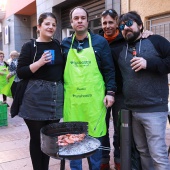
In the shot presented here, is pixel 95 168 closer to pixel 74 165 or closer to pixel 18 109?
pixel 74 165

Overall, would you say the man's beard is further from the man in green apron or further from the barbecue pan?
the barbecue pan

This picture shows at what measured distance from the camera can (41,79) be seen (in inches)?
107

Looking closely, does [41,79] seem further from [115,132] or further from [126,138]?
[115,132]

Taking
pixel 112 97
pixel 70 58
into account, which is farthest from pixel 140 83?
pixel 70 58

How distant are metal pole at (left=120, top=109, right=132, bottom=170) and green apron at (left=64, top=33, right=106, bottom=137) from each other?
0.75 ft

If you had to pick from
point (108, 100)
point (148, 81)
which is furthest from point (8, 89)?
point (148, 81)

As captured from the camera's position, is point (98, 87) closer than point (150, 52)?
No

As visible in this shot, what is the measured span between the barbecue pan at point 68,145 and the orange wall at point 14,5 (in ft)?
32.5

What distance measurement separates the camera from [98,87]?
2.71 m

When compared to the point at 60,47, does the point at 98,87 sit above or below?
below

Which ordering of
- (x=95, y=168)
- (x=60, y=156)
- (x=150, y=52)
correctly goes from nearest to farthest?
(x=60, y=156)
(x=150, y=52)
(x=95, y=168)

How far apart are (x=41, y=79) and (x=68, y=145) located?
2.60ft

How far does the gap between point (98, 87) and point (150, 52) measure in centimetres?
63

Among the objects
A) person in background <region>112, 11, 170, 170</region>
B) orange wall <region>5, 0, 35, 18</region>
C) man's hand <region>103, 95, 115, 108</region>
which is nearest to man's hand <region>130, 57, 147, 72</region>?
person in background <region>112, 11, 170, 170</region>
